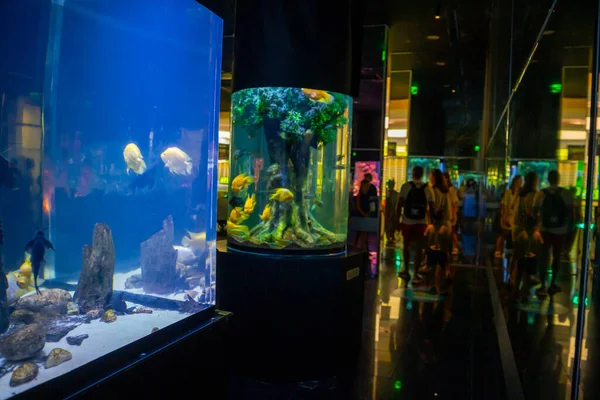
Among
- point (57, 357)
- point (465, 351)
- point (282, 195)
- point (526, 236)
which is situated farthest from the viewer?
point (465, 351)

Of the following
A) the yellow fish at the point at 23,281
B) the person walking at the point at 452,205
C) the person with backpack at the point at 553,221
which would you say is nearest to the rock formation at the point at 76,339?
the yellow fish at the point at 23,281

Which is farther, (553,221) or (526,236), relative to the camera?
(526,236)

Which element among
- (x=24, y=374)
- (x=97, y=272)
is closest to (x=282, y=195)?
(x=97, y=272)

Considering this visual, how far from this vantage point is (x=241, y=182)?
4.12 metres

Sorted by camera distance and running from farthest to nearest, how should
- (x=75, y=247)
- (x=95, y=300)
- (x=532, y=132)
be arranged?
(x=532, y=132) < (x=95, y=300) < (x=75, y=247)

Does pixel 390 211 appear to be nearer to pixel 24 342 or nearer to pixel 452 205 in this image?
pixel 452 205

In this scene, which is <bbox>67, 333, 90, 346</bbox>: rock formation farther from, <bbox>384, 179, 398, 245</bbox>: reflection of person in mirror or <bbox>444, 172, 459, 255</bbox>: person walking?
<bbox>384, 179, 398, 245</bbox>: reflection of person in mirror

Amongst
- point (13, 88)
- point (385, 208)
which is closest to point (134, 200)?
point (13, 88)

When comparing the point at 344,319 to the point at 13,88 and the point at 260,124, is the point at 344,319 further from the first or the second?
the point at 13,88

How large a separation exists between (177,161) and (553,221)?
1900mm

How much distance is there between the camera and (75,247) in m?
1.57

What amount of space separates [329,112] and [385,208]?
7158 mm

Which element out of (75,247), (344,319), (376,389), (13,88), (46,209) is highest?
(13,88)

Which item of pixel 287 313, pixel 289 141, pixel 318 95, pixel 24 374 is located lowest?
pixel 287 313
